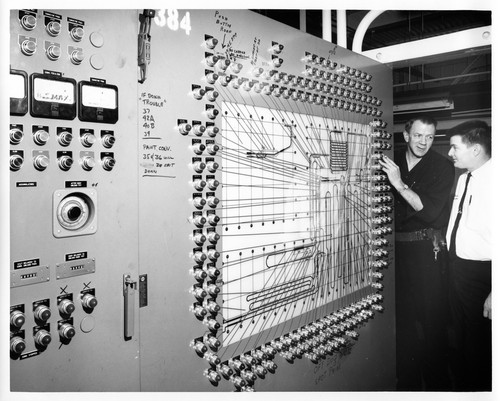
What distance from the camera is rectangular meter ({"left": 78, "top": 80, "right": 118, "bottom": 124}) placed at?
5.12ft

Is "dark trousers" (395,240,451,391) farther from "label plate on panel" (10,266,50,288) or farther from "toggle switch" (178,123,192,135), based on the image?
"label plate on panel" (10,266,50,288)

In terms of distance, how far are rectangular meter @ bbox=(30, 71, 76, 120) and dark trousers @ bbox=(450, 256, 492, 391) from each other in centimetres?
258

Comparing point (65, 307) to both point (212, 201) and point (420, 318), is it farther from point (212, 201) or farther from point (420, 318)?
point (420, 318)

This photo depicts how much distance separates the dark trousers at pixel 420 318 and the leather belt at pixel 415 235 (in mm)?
29

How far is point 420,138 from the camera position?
329cm

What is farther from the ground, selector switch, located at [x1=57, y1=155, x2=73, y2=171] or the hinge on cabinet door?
the hinge on cabinet door

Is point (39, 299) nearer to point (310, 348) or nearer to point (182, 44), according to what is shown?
point (182, 44)

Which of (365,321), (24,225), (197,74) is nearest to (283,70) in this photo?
(197,74)

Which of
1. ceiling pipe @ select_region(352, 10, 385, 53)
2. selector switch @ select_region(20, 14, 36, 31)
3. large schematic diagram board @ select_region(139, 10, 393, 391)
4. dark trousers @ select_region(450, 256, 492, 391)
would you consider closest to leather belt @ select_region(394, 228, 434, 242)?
large schematic diagram board @ select_region(139, 10, 393, 391)

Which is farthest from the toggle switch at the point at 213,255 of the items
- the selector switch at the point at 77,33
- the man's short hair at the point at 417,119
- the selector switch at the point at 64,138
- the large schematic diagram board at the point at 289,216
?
the man's short hair at the point at 417,119

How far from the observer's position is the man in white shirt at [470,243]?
108 inches

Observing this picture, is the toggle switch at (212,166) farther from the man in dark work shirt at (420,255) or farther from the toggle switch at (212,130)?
the man in dark work shirt at (420,255)

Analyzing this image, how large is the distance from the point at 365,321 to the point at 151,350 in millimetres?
1788
